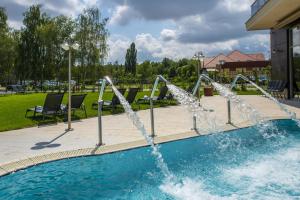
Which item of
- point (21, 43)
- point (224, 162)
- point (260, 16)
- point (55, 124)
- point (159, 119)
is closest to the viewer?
point (224, 162)

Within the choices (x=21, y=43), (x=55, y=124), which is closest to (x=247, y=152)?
(x=55, y=124)

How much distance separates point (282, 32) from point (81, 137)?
15627mm

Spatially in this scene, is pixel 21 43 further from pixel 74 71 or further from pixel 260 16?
pixel 260 16

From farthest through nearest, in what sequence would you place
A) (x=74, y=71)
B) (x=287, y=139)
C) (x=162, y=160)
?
1. (x=74, y=71)
2. (x=287, y=139)
3. (x=162, y=160)

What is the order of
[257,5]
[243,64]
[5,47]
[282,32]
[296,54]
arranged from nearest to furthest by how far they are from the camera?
[257,5] < [296,54] < [282,32] < [5,47] < [243,64]

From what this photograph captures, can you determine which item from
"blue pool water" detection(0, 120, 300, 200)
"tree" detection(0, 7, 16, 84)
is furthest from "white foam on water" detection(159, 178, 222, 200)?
"tree" detection(0, 7, 16, 84)

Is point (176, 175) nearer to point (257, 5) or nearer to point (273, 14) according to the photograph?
point (273, 14)

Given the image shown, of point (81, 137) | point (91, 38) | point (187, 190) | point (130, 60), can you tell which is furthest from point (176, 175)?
point (130, 60)

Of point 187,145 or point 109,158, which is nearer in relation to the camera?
point 109,158

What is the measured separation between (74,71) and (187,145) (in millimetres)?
32179

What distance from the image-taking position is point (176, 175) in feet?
19.5

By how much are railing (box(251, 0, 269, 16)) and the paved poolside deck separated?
23.4 feet

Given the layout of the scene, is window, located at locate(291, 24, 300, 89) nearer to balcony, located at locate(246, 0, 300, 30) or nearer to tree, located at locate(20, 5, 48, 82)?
balcony, located at locate(246, 0, 300, 30)

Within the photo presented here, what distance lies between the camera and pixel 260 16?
1761 centimetres
